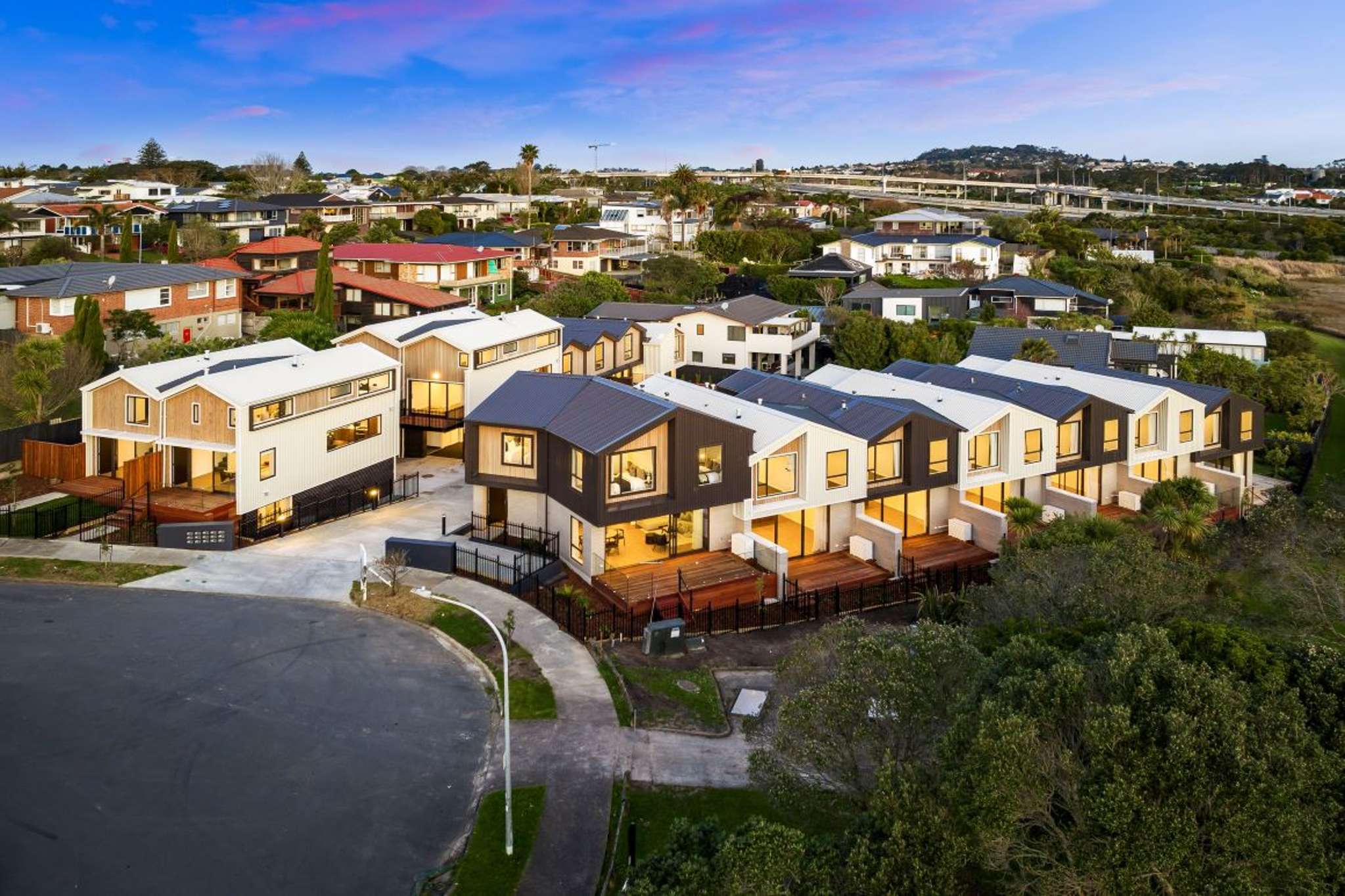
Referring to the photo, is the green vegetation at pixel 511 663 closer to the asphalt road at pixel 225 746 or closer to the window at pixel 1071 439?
the asphalt road at pixel 225 746

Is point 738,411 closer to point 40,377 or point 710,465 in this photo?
point 710,465

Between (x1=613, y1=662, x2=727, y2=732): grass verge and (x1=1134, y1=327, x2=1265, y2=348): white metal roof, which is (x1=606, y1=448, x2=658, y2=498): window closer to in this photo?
(x1=613, y1=662, x2=727, y2=732): grass verge

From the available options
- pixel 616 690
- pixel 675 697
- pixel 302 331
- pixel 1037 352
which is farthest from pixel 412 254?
pixel 675 697

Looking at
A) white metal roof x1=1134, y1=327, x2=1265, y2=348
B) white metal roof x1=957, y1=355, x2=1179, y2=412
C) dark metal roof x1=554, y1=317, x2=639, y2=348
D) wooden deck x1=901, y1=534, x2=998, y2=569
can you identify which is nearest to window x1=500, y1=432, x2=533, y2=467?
wooden deck x1=901, y1=534, x2=998, y2=569

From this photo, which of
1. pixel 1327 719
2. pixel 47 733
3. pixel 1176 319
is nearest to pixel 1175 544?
pixel 1327 719

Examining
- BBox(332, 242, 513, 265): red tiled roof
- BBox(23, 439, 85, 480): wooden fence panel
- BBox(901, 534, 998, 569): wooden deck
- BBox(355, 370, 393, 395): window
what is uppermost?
BBox(332, 242, 513, 265): red tiled roof

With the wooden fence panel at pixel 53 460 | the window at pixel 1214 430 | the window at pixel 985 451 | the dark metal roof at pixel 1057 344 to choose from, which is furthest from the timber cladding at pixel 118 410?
the dark metal roof at pixel 1057 344

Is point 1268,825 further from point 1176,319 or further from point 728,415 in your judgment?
point 1176,319
